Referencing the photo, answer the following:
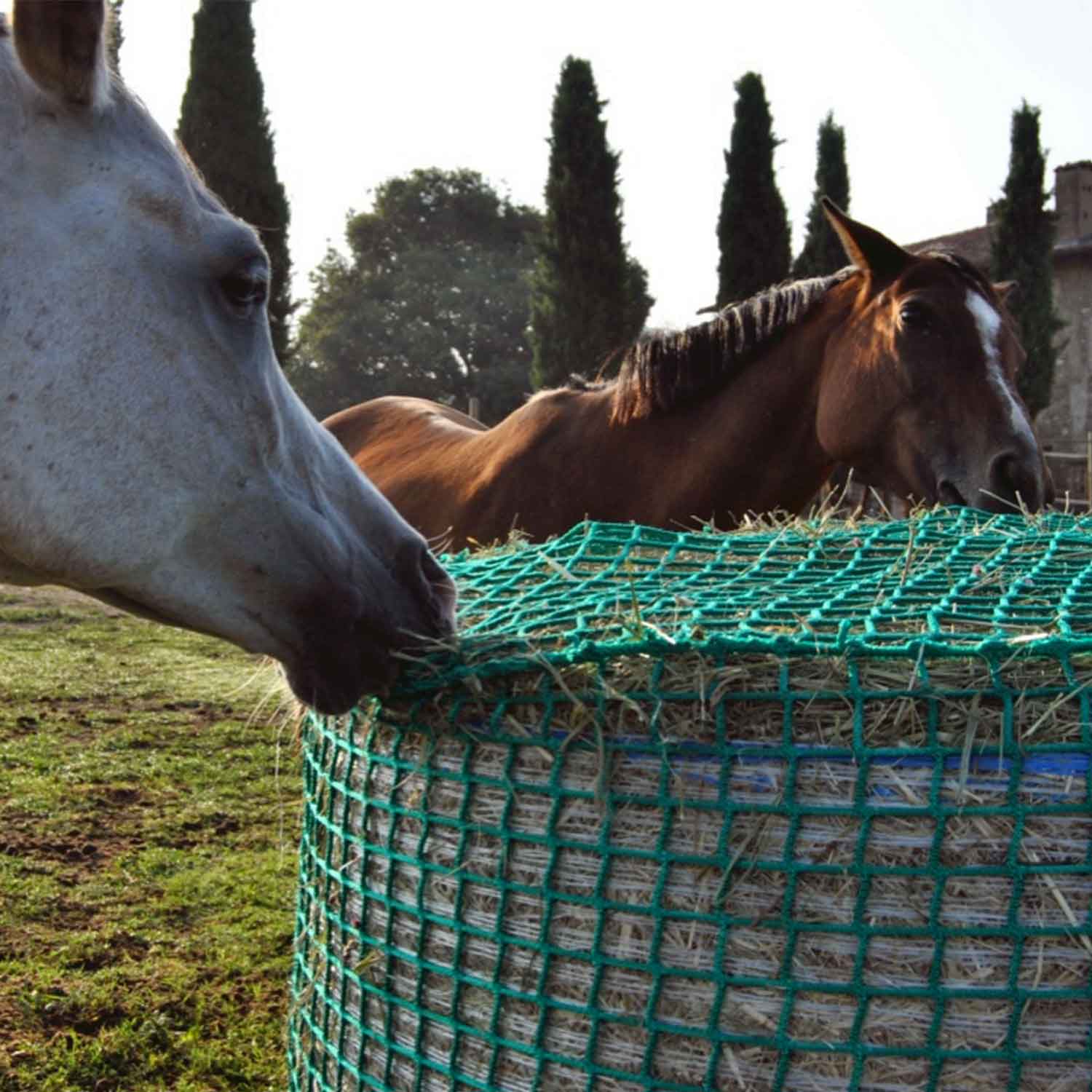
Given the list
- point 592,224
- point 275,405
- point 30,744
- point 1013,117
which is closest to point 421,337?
point 592,224

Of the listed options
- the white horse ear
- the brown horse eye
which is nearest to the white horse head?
the white horse ear

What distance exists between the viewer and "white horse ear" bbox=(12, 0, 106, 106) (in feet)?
5.13

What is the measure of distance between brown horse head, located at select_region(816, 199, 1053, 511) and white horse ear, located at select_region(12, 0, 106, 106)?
8.45 feet

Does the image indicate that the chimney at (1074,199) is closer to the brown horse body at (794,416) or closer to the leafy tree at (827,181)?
the leafy tree at (827,181)

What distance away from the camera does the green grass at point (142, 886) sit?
2439 mm

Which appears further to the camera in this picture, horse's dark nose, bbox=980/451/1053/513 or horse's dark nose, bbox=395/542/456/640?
horse's dark nose, bbox=980/451/1053/513

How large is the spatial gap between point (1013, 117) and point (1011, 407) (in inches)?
Answer: 818

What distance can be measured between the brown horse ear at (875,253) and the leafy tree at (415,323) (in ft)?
95.6

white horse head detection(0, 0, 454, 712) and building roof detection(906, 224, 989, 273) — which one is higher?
building roof detection(906, 224, 989, 273)

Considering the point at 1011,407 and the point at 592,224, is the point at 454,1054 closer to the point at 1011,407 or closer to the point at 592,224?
the point at 1011,407

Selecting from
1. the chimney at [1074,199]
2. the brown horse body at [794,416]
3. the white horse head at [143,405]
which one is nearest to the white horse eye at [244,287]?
the white horse head at [143,405]

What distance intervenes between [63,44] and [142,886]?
2476 mm

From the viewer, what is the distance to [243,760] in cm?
475

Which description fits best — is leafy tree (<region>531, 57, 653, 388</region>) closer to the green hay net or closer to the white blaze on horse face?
the white blaze on horse face
